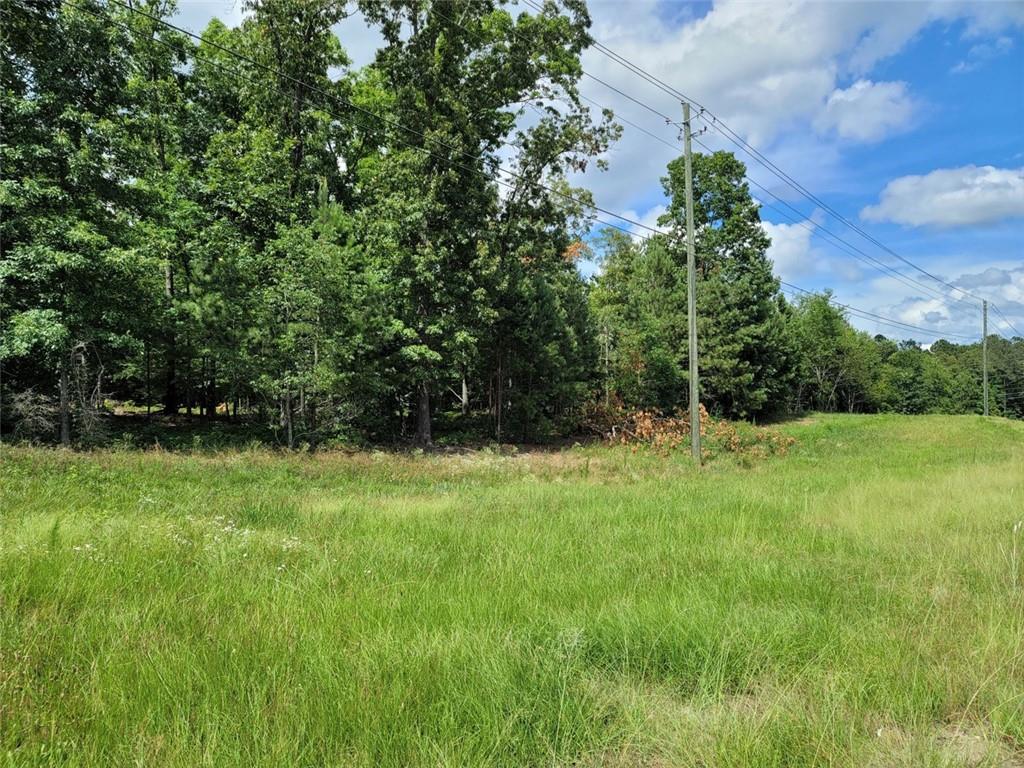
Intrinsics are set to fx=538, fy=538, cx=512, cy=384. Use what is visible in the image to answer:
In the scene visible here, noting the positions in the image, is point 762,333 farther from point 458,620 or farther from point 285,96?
point 458,620

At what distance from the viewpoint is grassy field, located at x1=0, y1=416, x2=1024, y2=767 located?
2373mm

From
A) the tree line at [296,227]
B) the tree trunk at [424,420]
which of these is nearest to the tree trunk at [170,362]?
the tree line at [296,227]

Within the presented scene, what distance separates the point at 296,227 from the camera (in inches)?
642

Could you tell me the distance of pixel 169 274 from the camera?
18703mm

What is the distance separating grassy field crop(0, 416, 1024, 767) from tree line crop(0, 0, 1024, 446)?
7.83 metres

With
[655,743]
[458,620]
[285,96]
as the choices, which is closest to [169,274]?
[285,96]

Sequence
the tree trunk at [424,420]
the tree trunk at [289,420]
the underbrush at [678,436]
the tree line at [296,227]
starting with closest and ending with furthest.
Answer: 1. the tree line at [296,227]
2. the tree trunk at [289,420]
3. the underbrush at [678,436]
4. the tree trunk at [424,420]

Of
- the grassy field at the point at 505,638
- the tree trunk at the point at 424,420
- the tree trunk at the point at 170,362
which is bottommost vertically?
the grassy field at the point at 505,638

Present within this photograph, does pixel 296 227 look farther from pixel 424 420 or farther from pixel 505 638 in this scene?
pixel 505 638

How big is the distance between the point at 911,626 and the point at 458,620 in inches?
116

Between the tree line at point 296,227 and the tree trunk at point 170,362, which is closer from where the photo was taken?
the tree line at point 296,227

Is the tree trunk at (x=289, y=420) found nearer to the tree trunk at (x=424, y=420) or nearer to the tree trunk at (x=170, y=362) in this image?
the tree trunk at (x=170, y=362)

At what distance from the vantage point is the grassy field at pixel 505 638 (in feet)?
7.79

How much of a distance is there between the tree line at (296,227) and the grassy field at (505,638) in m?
7.83
